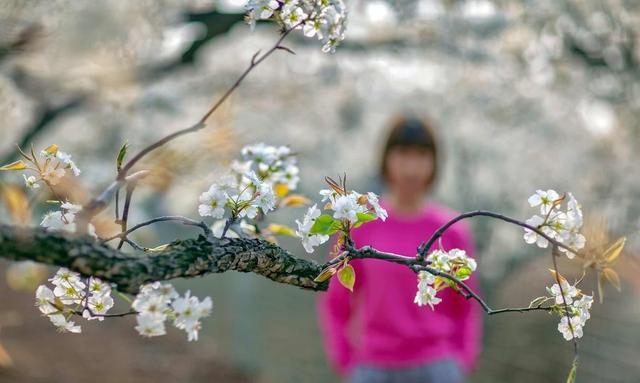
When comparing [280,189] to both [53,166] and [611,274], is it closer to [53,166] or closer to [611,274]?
[53,166]

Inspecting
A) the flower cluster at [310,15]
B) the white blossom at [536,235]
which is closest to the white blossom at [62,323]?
the flower cluster at [310,15]

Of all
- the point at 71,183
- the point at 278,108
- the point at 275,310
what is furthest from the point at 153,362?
the point at 71,183

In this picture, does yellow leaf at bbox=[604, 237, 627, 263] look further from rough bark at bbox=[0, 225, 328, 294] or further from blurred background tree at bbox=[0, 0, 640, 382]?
rough bark at bbox=[0, 225, 328, 294]

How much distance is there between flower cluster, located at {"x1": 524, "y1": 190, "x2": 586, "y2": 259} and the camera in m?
0.73

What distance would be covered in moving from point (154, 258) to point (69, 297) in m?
0.21

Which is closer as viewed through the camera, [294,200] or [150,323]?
[150,323]

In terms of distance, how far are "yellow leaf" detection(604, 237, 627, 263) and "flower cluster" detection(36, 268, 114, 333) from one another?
471mm

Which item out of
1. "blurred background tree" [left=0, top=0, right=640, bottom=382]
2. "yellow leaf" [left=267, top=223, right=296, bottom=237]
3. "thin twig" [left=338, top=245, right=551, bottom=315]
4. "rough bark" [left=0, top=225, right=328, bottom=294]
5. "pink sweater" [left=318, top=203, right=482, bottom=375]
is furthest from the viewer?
"blurred background tree" [left=0, top=0, right=640, bottom=382]

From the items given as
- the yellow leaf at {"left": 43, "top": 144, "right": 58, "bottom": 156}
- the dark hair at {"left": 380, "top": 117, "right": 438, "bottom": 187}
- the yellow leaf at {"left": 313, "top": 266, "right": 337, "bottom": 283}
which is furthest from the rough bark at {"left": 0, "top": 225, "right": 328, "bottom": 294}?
the dark hair at {"left": 380, "top": 117, "right": 438, "bottom": 187}

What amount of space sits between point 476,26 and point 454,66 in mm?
1380

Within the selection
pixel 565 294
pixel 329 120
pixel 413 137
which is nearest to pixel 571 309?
pixel 565 294

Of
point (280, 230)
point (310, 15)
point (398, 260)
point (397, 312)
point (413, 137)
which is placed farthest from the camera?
point (413, 137)

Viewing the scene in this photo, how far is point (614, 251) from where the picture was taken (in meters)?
0.72

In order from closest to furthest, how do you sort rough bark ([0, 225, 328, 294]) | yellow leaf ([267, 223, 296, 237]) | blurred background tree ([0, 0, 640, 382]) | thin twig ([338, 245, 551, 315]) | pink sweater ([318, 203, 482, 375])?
rough bark ([0, 225, 328, 294]), thin twig ([338, 245, 551, 315]), yellow leaf ([267, 223, 296, 237]), pink sweater ([318, 203, 482, 375]), blurred background tree ([0, 0, 640, 382])
